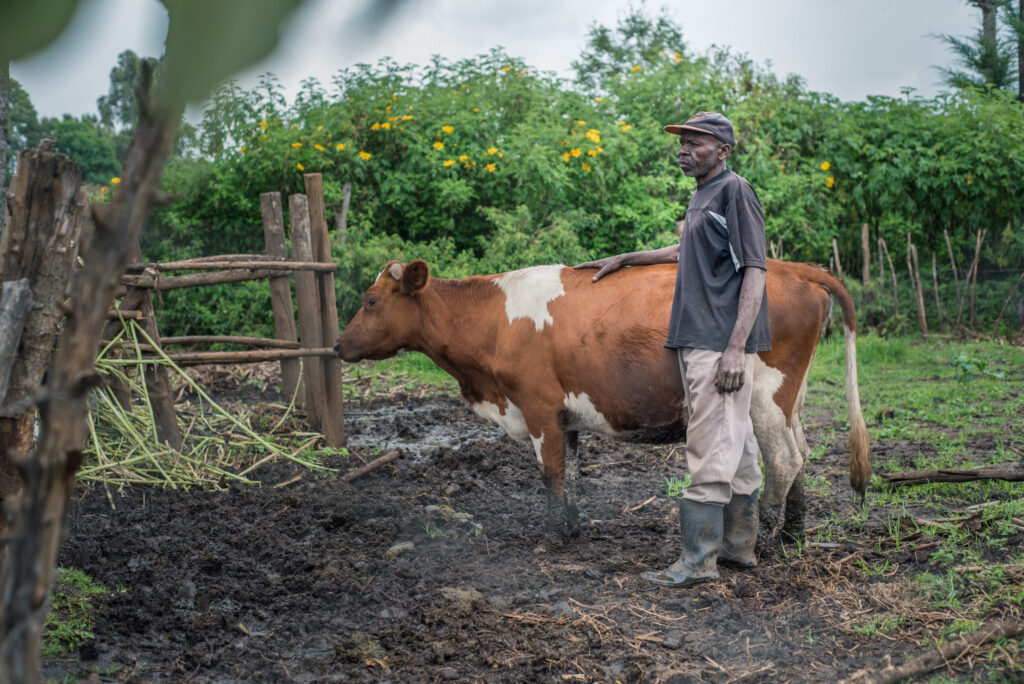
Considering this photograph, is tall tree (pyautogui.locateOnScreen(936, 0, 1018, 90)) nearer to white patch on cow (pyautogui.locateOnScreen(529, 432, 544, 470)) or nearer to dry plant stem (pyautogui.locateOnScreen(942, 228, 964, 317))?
dry plant stem (pyautogui.locateOnScreen(942, 228, 964, 317))

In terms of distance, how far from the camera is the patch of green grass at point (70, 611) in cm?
314

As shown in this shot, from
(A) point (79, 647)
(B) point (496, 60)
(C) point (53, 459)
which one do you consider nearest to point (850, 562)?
(A) point (79, 647)

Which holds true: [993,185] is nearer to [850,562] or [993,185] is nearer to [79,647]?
[850,562]

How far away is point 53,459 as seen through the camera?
1.22m

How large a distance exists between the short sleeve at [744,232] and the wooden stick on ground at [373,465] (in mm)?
3068

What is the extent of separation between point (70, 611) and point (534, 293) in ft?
9.06

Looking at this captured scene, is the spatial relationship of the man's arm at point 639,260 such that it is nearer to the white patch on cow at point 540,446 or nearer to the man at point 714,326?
the man at point 714,326

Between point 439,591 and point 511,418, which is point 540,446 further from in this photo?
point 439,591

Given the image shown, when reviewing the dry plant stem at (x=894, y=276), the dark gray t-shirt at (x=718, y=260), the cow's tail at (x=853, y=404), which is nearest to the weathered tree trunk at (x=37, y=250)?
the dark gray t-shirt at (x=718, y=260)

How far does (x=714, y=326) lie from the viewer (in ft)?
12.5

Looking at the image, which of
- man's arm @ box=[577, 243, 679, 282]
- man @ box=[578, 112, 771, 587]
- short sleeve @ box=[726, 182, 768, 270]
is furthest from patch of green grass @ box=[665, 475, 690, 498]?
short sleeve @ box=[726, 182, 768, 270]

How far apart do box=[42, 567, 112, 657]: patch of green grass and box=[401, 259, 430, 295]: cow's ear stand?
7.87 feet

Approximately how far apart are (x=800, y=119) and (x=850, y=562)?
9.21 metres

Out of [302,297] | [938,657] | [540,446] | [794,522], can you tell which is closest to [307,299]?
[302,297]
